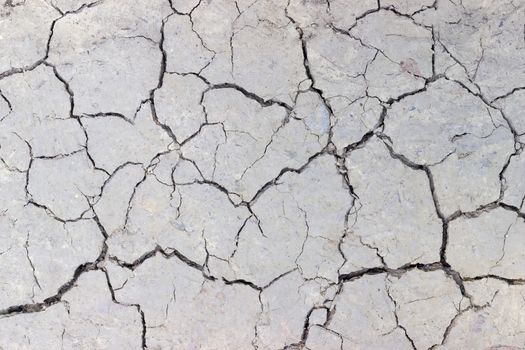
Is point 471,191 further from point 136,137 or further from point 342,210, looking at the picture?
point 136,137

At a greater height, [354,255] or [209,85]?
[209,85]

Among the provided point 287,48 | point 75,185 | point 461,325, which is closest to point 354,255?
point 461,325

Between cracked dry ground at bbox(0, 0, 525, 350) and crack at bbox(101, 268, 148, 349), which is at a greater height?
cracked dry ground at bbox(0, 0, 525, 350)

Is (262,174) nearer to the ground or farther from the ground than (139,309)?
farther from the ground

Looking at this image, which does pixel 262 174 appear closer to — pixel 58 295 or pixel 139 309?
pixel 139 309

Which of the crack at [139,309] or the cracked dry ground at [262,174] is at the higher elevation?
the cracked dry ground at [262,174]

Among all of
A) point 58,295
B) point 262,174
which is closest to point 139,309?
point 58,295

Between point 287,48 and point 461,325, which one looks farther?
point 287,48

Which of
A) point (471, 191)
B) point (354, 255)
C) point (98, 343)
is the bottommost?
point (98, 343)
